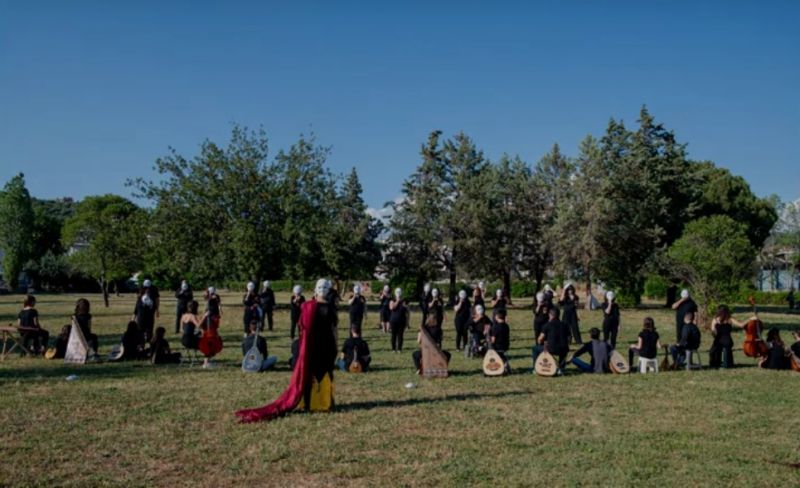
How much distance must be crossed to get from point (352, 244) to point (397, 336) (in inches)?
857

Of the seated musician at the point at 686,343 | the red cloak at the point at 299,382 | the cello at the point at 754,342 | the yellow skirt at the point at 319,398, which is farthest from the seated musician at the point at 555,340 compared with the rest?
the red cloak at the point at 299,382

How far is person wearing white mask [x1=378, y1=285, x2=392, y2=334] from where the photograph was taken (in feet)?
73.8

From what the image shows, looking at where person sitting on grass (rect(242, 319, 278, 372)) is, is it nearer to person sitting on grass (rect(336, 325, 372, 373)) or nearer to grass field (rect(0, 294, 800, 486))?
grass field (rect(0, 294, 800, 486))

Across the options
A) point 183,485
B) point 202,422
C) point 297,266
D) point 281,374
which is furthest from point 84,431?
point 297,266

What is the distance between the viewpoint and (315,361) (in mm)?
10344

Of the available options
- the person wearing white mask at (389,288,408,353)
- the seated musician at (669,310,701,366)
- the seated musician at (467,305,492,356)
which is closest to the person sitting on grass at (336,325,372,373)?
the seated musician at (467,305,492,356)

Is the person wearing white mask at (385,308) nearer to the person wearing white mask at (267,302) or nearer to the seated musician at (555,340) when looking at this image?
the person wearing white mask at (267,302)

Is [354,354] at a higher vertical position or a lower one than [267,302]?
lower

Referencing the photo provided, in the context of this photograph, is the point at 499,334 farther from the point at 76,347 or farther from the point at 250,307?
the point at 250,307

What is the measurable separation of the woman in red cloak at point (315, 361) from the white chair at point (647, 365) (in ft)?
25.9

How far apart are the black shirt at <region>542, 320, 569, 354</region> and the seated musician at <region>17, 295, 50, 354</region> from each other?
1215 cm

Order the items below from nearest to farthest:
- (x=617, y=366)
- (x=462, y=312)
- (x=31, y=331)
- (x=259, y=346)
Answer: (x=259, y=346)
(x=617, y=366)
(x=31, y=331)
(x=462, y=312)

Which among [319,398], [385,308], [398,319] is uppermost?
[385,308]

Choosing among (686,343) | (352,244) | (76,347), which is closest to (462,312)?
(686,343)
